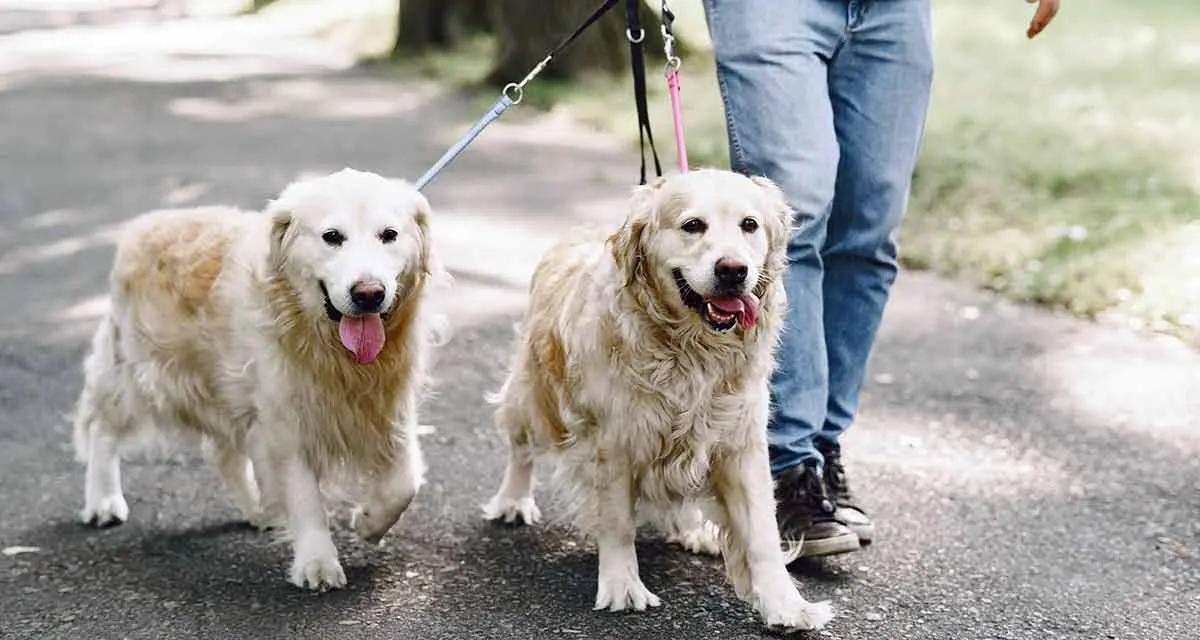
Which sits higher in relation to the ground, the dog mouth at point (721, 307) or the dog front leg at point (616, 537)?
the dog mouth at point (721, 307)

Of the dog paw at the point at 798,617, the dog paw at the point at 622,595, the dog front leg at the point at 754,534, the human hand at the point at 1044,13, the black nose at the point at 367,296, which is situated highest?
the human hand at the point at 1044,13

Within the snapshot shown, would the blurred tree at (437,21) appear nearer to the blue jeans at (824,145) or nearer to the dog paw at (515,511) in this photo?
the dog paw at (515,511)

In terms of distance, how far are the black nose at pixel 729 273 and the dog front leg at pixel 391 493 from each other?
1.24m

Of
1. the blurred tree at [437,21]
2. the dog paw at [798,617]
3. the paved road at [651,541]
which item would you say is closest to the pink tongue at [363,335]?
the paved road at [651,541]

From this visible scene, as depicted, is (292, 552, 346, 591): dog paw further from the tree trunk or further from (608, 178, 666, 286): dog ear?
the tree trunk

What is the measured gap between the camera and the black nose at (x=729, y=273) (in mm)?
3625

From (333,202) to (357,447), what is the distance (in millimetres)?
770

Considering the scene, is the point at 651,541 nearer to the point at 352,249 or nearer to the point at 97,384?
the point at 352,249

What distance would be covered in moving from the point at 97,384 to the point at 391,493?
4.16 ft

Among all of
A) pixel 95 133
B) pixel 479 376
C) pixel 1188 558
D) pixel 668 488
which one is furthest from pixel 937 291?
pixel 95 133

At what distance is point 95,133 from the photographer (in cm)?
1401

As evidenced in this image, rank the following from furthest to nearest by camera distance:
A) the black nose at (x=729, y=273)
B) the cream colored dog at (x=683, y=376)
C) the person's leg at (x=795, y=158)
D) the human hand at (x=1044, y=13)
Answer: the human hand at (x=1044, y=13), the person's leg at (x=795, y=158), the cream colored dog at (x=683, y=376), the black nose at (x=729, y=273)

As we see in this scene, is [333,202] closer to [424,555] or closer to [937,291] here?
[424,555]

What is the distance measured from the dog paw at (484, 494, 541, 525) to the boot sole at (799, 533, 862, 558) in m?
0.96
